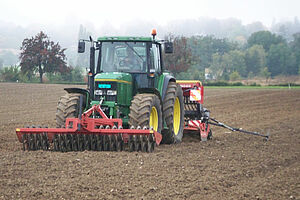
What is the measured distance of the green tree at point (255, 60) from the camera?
4008 inches

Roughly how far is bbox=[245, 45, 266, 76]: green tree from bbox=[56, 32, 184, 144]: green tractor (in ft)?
306

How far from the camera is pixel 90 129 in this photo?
29.0ft

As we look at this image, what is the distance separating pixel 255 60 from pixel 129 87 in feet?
312

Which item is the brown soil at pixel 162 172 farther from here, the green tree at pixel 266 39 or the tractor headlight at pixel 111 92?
the green tree at pixel 266 39

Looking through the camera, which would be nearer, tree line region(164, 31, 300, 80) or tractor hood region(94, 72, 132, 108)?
tractor hood region(94, 72, 132, 108)

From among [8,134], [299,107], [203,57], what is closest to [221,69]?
[203,57]

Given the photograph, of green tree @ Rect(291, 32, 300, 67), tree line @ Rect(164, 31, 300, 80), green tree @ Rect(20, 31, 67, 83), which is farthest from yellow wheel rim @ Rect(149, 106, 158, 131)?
green tree @ Rect(291, 32, 300, 67)

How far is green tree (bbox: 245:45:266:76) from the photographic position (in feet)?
334

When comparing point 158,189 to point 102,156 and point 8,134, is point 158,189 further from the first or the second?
point 8,134

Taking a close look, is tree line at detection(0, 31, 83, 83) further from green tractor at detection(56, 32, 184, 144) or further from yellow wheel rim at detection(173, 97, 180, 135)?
green tractor at detection(56, 32, 184, 144)

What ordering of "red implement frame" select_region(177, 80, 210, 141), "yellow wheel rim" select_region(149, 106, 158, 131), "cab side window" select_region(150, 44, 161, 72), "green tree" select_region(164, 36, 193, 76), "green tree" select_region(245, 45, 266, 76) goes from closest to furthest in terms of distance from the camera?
"yellow wheel rim" select_region(149, 106, 158, 131) < "cab side window" select_region(150, 44, 161, 72) < "red implement frame" select_region(177, 80, 210, 141) < "green tree" select_region(164, 36, 193, 76) < "green tree" select_region(245, 45, 266, 76)

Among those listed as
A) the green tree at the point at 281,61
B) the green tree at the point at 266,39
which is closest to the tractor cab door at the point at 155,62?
the green tree at the point at 281,61

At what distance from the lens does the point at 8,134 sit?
1240 cm

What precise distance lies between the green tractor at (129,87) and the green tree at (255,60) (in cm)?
9325
